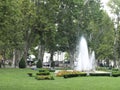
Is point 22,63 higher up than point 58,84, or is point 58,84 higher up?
point 22,63

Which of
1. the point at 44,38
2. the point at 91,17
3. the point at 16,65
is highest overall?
the point at 91,17

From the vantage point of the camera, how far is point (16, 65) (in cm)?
6119

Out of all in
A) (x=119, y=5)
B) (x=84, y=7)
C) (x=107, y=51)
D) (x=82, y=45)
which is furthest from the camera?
(x=107, y=51)

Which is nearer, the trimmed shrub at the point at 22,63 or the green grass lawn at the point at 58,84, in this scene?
the green grass lawn at the point at 58,84

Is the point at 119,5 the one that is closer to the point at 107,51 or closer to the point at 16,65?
the point at 107,51

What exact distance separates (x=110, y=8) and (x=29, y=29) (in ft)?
60.0

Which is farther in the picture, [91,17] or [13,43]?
[91,17]

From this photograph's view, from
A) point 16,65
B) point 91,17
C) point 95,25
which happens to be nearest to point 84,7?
point 91,17

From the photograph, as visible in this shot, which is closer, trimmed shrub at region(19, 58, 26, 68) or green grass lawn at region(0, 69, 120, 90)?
green grass lawn at region(0, 69, 120, 90)

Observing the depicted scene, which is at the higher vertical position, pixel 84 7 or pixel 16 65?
pixel 84 7

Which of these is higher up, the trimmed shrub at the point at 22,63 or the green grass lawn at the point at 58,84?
the trimmed shrub at the point at 22,63

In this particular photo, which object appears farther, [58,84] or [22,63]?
[22,63]

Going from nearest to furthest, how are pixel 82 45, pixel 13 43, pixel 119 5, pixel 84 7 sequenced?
pixel 82 45 → pixel 13 43 → pixel 84 7 → pixel 119 5

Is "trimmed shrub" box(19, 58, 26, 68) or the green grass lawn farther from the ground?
"trimmed shrub" box(19, 58, 26, 68)
